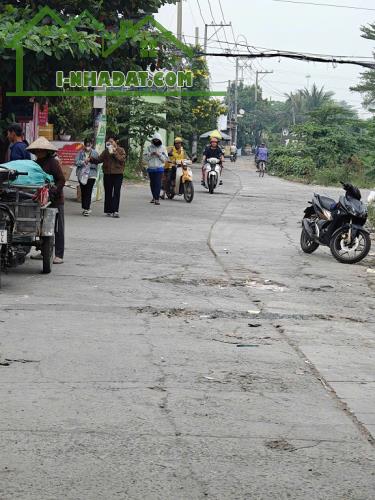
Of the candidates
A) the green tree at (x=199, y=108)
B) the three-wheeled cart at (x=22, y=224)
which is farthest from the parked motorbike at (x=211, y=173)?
the green tree at (x=199, y=108)

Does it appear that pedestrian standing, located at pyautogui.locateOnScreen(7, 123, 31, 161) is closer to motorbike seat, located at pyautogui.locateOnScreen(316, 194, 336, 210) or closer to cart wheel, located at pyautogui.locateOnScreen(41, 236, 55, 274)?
cart wheel, located at pyautogui.locateOnScreen(41, 236, 55, 274)

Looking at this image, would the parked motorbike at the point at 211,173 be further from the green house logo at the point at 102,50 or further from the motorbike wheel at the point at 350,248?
the motorbike wheel at the point at 350,248

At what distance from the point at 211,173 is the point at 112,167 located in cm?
1093

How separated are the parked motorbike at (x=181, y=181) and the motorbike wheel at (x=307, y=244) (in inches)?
388

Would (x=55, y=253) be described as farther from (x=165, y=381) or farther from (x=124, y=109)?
(x=124, y=109)

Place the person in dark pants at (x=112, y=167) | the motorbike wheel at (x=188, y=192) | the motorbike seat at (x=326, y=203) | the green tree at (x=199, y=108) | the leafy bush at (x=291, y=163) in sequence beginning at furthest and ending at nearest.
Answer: the green tree at (x=199, y=108) → the leafy bush at (x=291, y=163) → the motorbike wheel at (x=188, y=192) → the person in dark pants at (x=112, y=167) → the motorbike seat at (x=326, y=203)

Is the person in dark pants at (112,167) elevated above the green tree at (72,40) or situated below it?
below

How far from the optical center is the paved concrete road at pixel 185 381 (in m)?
4.77

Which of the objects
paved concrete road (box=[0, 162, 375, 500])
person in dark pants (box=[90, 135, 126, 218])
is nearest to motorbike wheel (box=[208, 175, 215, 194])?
person in dark pants (box=[90, 135, 126, 218])

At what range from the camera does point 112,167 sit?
63.3 ft

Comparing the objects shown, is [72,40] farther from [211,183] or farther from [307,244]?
[211,183]

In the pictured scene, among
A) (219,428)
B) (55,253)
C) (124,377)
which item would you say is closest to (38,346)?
(124,377)

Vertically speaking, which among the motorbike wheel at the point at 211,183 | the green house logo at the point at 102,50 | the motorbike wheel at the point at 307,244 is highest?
the green house logo at the point at 102,50

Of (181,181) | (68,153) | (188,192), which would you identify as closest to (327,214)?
(188,192)
